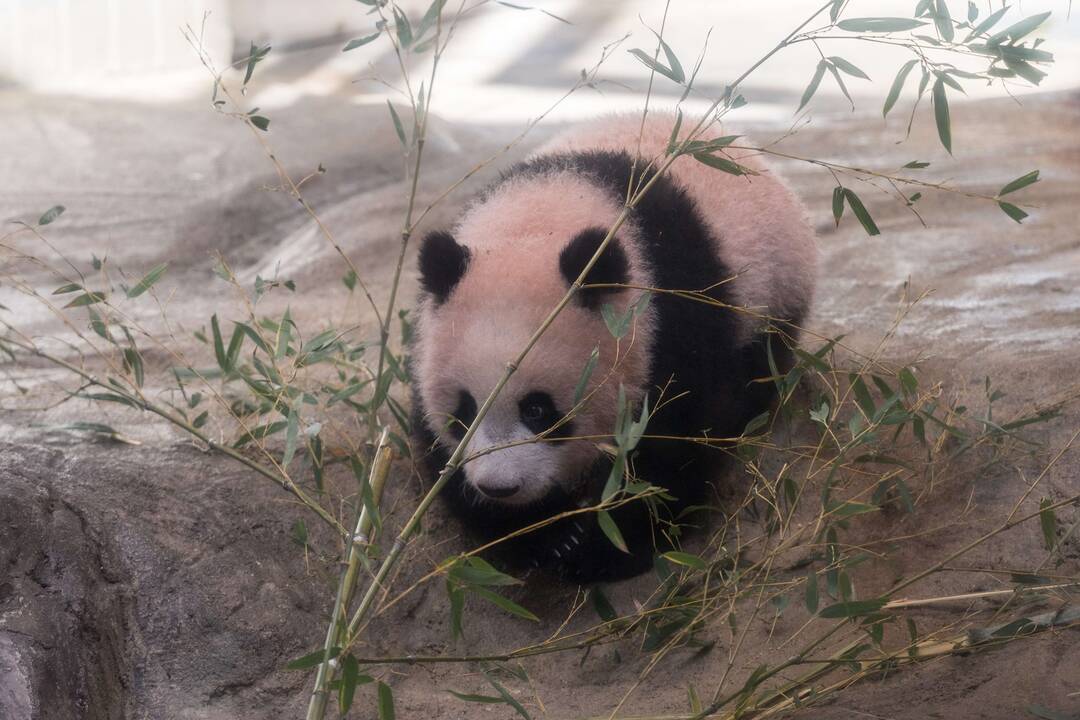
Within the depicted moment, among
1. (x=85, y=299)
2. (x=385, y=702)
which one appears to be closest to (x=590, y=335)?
(x=385, y=702)

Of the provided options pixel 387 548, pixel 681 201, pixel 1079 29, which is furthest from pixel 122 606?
pixel 1079 29

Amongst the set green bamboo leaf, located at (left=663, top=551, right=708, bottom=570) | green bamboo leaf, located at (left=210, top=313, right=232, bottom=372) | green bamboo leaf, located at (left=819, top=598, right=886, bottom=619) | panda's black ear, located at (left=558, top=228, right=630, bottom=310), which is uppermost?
panda's black ear, located at (left=558, top=228, right=630, bottom=310)

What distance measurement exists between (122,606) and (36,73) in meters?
5.31

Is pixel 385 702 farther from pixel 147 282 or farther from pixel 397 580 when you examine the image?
pixel 147 282

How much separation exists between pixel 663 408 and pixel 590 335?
266 millimetres

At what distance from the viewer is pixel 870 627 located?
1.81 metres

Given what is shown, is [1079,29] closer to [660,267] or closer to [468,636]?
[660,267]

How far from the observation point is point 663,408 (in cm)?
222

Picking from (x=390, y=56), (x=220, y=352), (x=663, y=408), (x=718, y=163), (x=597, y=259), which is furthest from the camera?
(x=390, y=56)

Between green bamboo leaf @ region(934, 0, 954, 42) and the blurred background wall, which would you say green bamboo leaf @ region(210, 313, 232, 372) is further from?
the blurred background wall

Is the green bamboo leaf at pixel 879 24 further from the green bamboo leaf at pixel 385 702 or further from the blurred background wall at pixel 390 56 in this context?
the blurred background wall at pixel 390 56

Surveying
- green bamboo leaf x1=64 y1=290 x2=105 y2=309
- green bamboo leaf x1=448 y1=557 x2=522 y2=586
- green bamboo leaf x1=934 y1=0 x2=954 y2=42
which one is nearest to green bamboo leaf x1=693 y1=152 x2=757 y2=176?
green bamboo leaf x1=934 y1=0 x2=954 y2=42

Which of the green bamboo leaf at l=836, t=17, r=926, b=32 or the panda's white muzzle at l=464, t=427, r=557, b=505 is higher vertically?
the green bamboo leaf at l=836, t=17, r=926, b=32

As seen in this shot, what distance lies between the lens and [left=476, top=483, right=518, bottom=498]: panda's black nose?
79.6 inches
